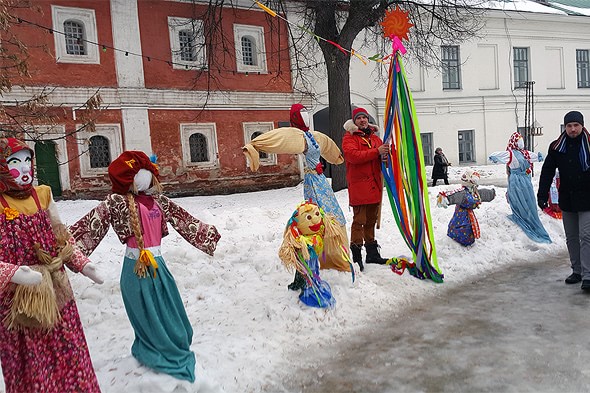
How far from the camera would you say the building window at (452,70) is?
68.8 feet

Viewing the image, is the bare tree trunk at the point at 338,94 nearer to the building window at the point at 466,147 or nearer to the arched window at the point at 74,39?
the arched window at the point at 74,39

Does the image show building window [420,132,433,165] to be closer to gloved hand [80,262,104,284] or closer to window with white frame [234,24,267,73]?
window with white frame [234,24,267,73]

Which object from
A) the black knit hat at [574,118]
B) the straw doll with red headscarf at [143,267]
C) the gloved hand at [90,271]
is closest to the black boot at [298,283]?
the straw doll with red headscarf at [143,267]

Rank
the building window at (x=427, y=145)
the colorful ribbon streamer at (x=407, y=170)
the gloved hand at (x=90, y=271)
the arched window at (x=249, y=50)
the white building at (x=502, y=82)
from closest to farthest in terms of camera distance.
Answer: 1. the gloved hand at (x=90, y=271)
2. the colorful ribbon streamer at (x=407, y=170)
3. the arched window at (x=249, y=50)
4. the white building at (x=502, y=82)
5. the building window at (x=427, y=145)

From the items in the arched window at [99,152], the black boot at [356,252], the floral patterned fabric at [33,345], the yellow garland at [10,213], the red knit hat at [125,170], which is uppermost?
the arched window at [99,152]

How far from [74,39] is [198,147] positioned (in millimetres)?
4665

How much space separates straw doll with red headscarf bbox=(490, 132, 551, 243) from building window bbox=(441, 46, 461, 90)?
14.3 m

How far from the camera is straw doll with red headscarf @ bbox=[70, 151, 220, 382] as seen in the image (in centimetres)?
302

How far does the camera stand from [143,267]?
300cm

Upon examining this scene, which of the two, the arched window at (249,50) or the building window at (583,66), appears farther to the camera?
the building window at (583,66)

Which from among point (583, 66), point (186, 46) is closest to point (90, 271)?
point (186, 46)

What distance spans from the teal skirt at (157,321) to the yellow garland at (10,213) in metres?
0.73

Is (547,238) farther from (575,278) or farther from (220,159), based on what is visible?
(220,159)

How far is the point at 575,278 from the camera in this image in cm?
524
